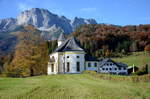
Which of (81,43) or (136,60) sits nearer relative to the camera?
(136,60)

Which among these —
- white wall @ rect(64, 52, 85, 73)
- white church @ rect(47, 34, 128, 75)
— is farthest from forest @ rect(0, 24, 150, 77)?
white wall @ rect(64, 52, 85, 73)

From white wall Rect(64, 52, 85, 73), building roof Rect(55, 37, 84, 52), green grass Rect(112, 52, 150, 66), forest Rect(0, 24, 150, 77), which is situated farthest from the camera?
green grass Rect(112, 52, 150, 66)

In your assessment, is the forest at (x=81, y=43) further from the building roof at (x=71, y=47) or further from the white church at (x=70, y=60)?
the building roof at (x=71, y=47)

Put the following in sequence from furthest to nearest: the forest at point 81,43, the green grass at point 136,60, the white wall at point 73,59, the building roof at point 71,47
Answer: the green grass at point 136,60 < the building roof at point 71,47 < the white wall at point 73,59 < the forest at point 81,43

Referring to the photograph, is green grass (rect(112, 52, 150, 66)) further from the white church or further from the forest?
the white church

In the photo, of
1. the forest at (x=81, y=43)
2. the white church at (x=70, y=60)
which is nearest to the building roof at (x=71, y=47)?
the white church at (x=70, y=60)

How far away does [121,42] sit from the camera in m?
121

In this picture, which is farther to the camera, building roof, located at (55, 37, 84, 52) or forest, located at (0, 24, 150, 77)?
building roof, located at (55, 37, 84, 52)

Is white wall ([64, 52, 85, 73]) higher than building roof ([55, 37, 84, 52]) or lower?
lower

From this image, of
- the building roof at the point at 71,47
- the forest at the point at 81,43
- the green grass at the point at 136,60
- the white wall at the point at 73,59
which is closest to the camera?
the forest at the point at 81,43

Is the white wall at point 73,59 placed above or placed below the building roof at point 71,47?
below

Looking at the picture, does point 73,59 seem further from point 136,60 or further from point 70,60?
point 136,60

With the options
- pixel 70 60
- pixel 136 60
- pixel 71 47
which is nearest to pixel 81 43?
pixel 136 60

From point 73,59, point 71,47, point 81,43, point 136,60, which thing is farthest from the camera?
point 81,43
